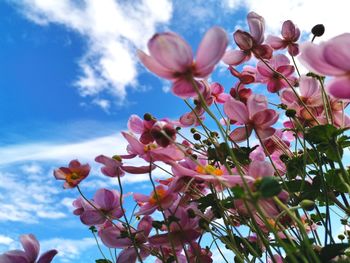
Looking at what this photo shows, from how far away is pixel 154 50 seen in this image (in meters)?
0.73

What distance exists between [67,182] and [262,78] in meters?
0.69

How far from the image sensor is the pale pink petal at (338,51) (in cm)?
67

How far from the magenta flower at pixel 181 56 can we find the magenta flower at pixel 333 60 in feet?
0.47

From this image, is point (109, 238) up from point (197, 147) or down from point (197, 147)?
down

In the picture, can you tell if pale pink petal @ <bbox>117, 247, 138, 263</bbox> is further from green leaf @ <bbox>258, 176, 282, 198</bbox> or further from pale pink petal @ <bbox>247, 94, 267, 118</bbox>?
green leaf @ <bbox>258, 176, 282, 198</bbox>

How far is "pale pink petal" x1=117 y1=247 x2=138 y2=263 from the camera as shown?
3.86ft

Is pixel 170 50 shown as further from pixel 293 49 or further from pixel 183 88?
pixel 293 49

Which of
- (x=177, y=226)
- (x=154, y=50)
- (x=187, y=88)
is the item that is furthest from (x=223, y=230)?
(x=154, y=50)

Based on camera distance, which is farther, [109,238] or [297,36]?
[297,36]

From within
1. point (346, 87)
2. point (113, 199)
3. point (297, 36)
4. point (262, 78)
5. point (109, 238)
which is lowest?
point (346, 87)

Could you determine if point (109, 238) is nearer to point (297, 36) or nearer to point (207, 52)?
point (207, 52)

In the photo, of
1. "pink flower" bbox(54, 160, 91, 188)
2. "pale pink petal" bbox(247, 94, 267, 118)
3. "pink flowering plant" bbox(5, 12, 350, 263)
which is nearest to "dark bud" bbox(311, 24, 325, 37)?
"pink flowering plant" bbox(5, 12, 350, 263)

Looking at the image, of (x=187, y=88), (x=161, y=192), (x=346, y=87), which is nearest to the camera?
(x=346, y=87)

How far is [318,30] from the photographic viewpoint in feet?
4.16
